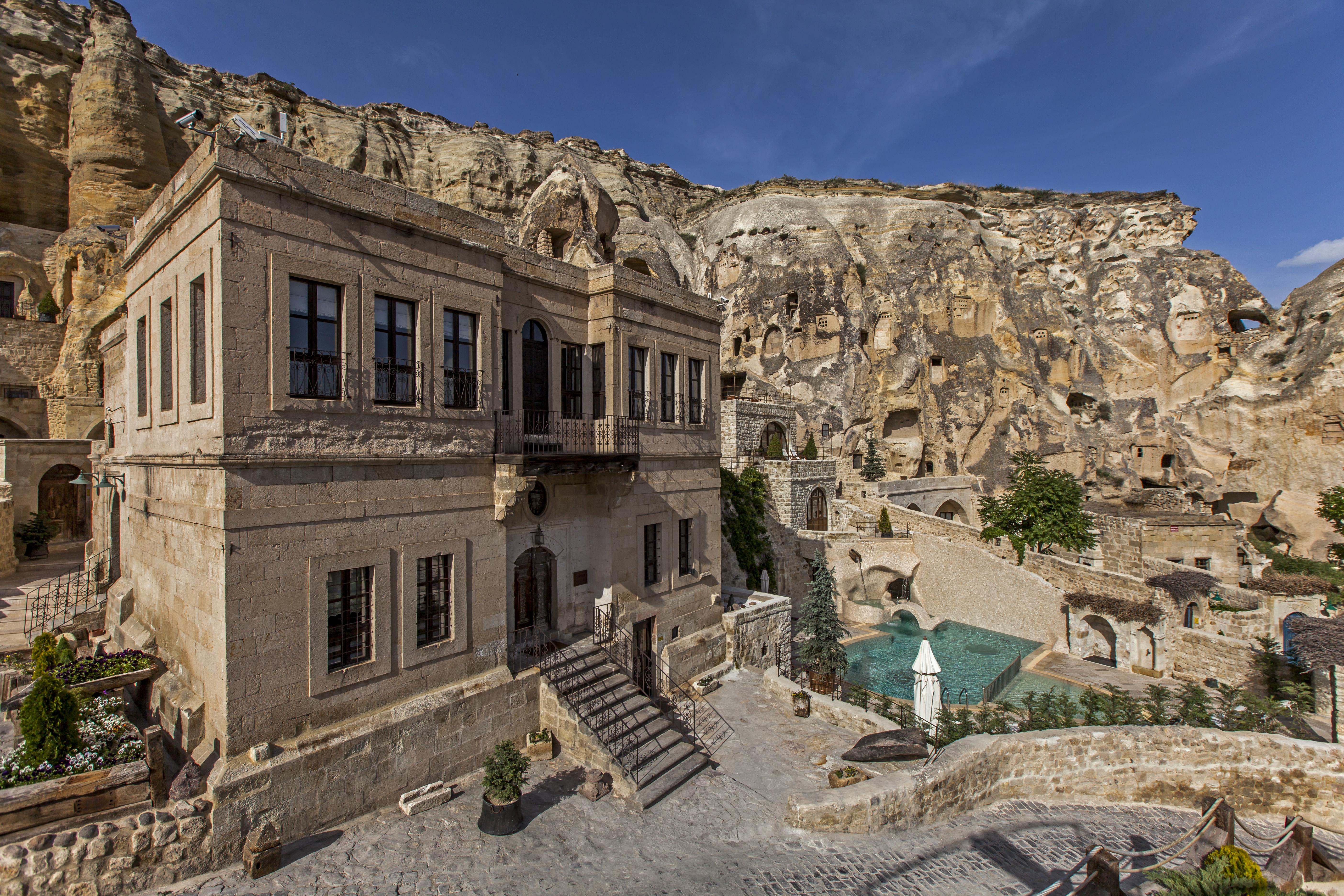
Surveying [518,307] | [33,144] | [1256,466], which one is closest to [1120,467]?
[1256,466]

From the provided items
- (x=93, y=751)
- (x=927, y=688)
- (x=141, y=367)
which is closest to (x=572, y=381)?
(x=141, y=367)

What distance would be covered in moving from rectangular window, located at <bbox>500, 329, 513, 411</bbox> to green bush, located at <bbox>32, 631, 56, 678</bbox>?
7810 mm

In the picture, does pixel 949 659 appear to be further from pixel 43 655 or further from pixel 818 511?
pixel 43 655

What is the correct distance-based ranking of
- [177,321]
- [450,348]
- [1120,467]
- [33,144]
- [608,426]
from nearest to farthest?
[177,321]
[450,348]
[608,426]
[33,144]
[1120,467]

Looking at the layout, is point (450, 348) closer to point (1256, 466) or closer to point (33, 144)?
point (33, 144)

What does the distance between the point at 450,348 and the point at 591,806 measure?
7.66 metres

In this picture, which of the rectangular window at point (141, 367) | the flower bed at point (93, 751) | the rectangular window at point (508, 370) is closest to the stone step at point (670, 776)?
the flower bed at point (93, 751)

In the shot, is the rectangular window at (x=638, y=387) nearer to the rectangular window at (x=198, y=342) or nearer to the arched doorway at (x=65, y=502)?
the rectangular window at (x=198, y=342)

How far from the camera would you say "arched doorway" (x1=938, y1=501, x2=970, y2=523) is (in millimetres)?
40500

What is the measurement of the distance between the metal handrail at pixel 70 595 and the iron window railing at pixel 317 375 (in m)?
9.12

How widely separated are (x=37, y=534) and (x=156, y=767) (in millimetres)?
17881

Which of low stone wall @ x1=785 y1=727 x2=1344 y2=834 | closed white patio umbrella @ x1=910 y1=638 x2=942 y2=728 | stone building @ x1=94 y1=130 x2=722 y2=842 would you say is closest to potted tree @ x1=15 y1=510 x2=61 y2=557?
stone building @ x1=94 y1=130 x2=722 y2=842

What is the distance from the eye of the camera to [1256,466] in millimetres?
36312

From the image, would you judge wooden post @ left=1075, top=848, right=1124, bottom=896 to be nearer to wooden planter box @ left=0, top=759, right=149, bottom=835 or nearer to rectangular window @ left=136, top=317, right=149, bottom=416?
wooden planter box @ left=0, top=759, right=149, bottom=835
